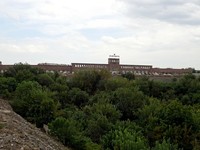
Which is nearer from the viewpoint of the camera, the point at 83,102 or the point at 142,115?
the point at 142,115

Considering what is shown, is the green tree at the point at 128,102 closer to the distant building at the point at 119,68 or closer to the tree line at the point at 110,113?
the tree line at the point at 110,113

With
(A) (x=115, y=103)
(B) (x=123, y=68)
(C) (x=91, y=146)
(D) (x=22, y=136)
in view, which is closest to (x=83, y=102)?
(A) (x=115, y=103)

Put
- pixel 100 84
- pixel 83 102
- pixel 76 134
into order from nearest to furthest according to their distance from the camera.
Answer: pixel 76 134 → pixel 83 102 → pixel 100 84

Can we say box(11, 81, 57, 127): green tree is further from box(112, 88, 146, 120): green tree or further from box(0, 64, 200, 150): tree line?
box(112, 88, 146, 120): green tree

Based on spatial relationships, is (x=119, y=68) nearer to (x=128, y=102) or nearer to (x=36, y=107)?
(x=128, y=102)

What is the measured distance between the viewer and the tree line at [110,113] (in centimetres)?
2616

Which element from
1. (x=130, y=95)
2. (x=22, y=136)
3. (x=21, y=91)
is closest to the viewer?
(x=22, y=136)

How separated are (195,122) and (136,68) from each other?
89829mm

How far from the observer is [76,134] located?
26125 mm

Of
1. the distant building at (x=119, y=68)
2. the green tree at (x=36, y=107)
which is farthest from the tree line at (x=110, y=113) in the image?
the distant building at (x=119, y=68)

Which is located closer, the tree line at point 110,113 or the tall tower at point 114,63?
the tree line at point 110,113

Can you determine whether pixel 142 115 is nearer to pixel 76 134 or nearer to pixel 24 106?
pixel 24 106

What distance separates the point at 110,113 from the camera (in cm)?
4266

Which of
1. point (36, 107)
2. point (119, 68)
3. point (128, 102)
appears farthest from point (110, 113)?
point (119, 68)
